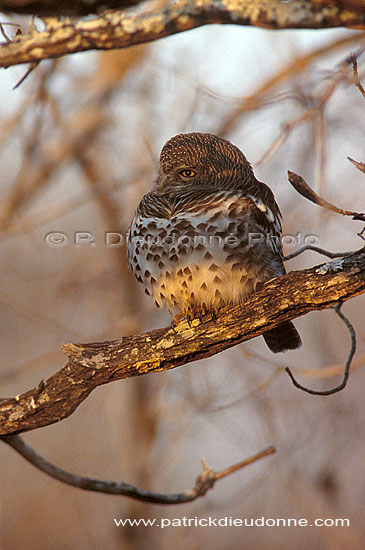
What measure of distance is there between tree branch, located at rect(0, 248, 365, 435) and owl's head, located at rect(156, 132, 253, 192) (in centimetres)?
107

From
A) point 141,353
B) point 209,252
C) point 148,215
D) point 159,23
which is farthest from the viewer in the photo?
point 148,215

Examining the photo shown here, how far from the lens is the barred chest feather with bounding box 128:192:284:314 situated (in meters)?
3.53

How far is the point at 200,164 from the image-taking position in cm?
394

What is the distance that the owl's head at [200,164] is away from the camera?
12.9 feet

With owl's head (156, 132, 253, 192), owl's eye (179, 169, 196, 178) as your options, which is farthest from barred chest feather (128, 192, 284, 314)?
owl's eye (179, 169, 196, 178)

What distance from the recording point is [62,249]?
7922mm

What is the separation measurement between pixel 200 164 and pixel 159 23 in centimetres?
176

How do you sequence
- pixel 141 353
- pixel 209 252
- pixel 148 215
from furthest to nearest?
pixel 148 215 → pixel 209 252 → pixel 141 353

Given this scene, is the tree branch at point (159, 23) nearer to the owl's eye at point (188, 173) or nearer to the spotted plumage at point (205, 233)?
the spotted plumage at point (205, 233)

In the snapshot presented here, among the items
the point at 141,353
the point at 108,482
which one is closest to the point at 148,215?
the point at 141,353

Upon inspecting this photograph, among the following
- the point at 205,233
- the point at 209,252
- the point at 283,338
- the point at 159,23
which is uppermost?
the point at 159,23

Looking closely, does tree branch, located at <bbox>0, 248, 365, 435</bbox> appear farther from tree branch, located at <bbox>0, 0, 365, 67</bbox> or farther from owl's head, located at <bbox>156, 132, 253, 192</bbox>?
tree branch, located at <bbox>0, 0, 365, 67</bbox>

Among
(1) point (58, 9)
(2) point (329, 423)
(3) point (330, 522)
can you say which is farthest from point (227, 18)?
(3) point (330, 522)

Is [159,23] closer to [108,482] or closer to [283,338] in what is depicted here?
[283,338]
